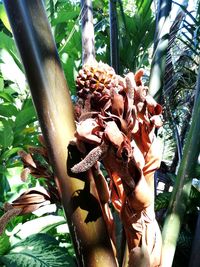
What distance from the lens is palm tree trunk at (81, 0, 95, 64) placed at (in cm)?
76

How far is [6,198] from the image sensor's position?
1.13 m

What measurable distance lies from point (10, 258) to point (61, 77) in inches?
24.6

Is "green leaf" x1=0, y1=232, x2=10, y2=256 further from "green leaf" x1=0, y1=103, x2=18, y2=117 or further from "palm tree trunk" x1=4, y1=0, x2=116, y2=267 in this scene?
"palm tree trunk" x1=4, y1=0, x2=116, y2=267

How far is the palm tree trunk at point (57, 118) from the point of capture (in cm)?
34

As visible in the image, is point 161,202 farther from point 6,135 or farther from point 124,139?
point 124,139

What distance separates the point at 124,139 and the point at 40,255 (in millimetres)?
605

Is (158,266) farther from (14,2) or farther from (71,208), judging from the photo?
(14,2)

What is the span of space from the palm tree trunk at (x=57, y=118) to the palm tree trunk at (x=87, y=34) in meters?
0.33

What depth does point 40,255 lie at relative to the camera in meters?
0.78

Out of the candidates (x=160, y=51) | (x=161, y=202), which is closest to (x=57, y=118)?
(x=160, y=51)

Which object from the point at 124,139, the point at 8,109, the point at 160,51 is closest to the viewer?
the point at 124,139

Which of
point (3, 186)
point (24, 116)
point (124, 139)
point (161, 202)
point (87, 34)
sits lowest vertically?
point (161, 202)

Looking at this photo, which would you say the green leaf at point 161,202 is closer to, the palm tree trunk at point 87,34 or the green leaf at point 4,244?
the green leaf at point 4,244

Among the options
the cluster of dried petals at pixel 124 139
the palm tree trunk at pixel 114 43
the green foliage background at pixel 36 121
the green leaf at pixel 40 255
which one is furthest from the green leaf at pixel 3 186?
the cluster of dried petals at pixel 124 139
